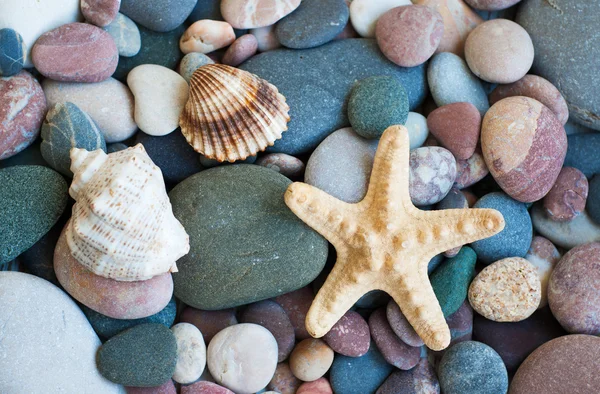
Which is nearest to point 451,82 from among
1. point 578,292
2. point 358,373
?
point 578,292

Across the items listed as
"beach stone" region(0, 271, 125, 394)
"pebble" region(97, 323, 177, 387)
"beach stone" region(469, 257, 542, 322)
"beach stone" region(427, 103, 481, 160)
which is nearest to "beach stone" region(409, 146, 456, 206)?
"beach stone" region(427, 103, 481, 160)

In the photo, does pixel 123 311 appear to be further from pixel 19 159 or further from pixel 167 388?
pixel 19 159

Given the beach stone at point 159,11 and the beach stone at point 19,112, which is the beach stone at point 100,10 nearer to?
the beach stone at point 159,11

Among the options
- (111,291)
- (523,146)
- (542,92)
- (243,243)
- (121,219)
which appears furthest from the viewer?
(542,92)

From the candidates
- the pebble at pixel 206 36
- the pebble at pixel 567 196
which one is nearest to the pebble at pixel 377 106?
the pebble at pixel 206 36

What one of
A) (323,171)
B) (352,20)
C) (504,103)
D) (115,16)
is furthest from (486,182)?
(115,16)

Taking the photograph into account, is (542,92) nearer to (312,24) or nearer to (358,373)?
(312,24)
